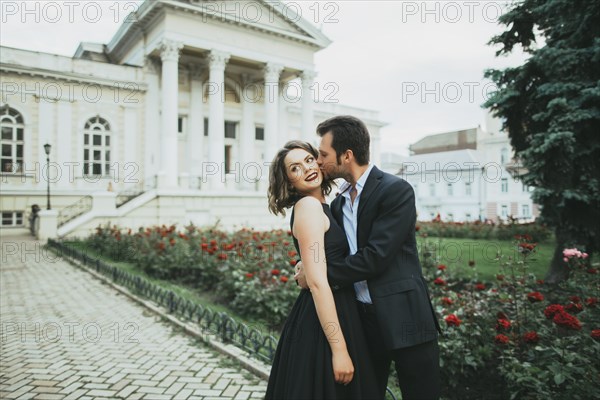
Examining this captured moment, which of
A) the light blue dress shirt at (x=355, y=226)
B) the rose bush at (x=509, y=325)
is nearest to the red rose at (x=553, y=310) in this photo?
the rose bush at (x=509, y=325)

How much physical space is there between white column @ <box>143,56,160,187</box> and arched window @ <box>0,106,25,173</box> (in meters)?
6.79

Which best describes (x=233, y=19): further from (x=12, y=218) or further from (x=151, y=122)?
(x=12, y=218)

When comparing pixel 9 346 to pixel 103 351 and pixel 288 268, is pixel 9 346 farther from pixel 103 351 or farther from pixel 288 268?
pixel 288 268

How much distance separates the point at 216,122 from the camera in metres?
25.2

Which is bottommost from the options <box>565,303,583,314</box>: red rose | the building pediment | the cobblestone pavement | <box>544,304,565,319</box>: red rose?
the cobblestone pavement

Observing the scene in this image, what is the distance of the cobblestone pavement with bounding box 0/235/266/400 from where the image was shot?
4461 millimetres

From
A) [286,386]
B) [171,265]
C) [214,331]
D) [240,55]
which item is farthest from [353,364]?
[240,55]

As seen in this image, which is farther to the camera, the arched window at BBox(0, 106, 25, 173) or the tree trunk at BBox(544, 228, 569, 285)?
the arched window at BBox(0, 106, 25, 173)

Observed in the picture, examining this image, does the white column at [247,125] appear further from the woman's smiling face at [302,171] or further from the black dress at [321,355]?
the black dress at [321,355]

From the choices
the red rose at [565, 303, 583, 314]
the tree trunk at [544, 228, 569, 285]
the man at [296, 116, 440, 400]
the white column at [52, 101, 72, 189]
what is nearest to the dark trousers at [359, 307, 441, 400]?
the man at [296, 116, 440, 400]

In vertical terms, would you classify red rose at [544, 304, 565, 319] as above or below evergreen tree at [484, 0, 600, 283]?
below

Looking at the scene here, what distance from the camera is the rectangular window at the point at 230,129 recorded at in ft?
101

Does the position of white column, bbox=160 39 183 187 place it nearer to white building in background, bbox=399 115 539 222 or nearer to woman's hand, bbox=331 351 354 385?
woman's hand, bbox=331 351 354 385

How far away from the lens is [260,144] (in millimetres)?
31938
